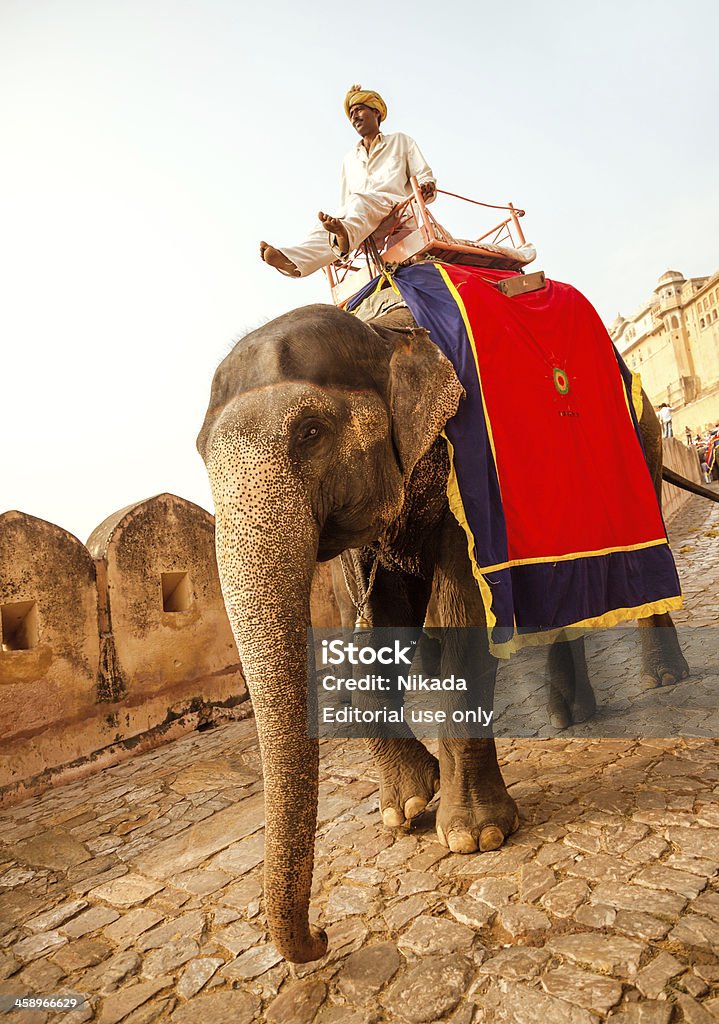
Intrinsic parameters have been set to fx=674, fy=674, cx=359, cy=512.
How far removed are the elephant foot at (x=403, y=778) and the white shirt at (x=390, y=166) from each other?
2911 millimetres

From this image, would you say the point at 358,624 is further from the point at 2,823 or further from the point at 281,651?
the point at 2,823

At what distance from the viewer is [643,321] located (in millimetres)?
60469

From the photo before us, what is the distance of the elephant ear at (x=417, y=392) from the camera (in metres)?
2.45

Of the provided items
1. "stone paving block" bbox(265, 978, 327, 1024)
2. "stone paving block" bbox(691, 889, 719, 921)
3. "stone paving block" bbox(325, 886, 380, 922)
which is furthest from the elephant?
"stone paving block" bbox(691, 889, 719, 921)

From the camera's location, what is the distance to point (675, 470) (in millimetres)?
19000

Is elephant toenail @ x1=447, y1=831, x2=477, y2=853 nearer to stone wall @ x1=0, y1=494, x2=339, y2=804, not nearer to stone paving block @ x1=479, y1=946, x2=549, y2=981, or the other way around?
stone paving block @ x1=479, y1=946, x2=549, y2=981

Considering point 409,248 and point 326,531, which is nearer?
point 326,531

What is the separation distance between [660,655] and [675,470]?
16.3 metres

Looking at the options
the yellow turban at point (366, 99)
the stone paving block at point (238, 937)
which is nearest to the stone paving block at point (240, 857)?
the stone paving block at point (238, 937)

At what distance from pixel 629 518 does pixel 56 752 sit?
3776mm

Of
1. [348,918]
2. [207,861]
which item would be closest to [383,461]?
[348,918]

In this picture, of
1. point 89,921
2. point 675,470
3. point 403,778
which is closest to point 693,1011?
point 403,778

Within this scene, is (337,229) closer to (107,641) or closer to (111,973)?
(111,973)

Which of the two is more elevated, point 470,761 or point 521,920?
point 470,761
